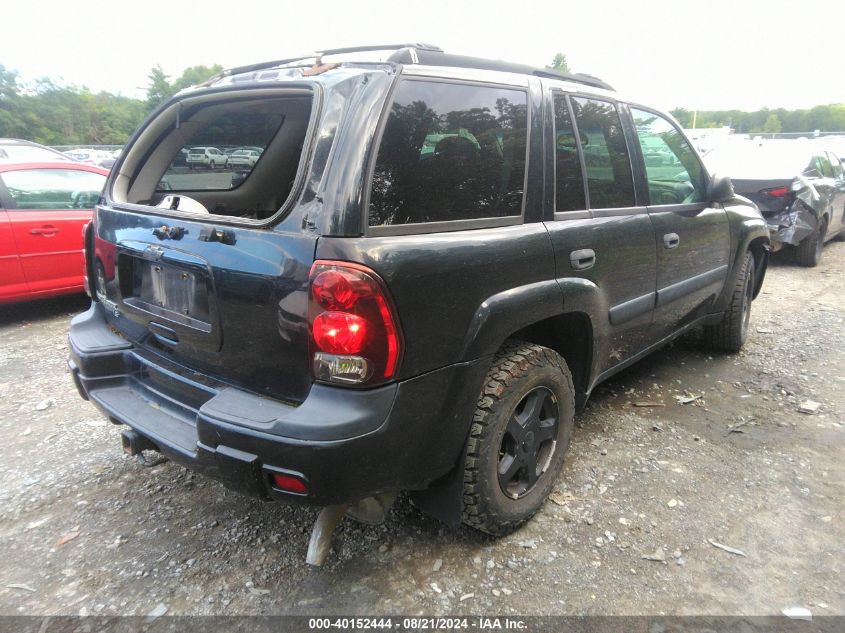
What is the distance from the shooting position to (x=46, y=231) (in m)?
5.17

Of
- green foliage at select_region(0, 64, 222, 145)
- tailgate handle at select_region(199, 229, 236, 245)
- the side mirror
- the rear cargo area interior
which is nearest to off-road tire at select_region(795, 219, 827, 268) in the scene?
the side mirror

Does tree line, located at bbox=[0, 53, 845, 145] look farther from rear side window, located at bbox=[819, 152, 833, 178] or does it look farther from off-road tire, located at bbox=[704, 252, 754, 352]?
off-road tire, located at bbox=[704, 252, 754, 352]

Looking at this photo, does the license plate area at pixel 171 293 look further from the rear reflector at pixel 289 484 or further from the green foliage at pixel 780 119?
the green foliage at pixel 780 119

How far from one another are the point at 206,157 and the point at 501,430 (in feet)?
6.83

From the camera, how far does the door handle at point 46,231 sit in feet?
16.7

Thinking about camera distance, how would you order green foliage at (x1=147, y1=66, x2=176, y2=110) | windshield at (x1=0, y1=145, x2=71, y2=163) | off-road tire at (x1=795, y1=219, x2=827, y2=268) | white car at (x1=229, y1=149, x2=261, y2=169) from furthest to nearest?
green foliage at (x1=147, y1=66, x2=176, y2=110) < off-road tire at (x1=795, y1=219, x2=827, y2=268) < windshield at (x1=0, y1=145, x2=71, y2=163) < white car at (x1=229, y1=149, x2=261, y2=169)

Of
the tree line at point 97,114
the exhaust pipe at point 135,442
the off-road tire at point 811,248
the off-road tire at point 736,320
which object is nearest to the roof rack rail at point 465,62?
the exhaust pipe at point 135,442

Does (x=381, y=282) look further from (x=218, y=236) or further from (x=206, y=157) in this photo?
(x=206, y=157)

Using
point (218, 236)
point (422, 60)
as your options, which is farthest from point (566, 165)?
point (218, 236)

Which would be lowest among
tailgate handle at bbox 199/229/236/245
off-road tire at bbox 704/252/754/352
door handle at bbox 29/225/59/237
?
off-road tire at bbox 704/252/754/352

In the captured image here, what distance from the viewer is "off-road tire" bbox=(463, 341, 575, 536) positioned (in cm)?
212

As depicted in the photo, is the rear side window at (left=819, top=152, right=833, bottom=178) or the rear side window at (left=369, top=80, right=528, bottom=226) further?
the rear side window at (left=819, top=152, right=833, bottom=178)

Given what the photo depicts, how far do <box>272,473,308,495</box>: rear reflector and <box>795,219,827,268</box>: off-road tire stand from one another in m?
7.92

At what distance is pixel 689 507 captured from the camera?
2.59 meters
